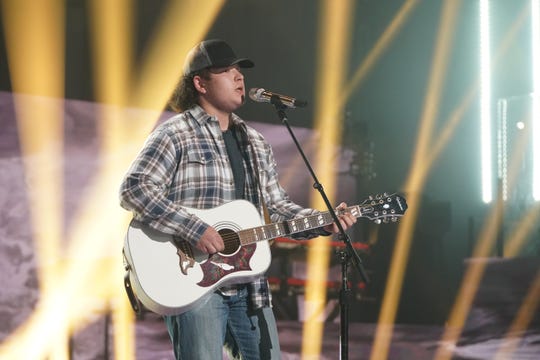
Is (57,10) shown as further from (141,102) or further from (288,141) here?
(288,141)

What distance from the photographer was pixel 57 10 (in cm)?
488

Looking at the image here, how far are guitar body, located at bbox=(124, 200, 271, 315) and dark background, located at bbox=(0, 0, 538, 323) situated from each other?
338 centimetres

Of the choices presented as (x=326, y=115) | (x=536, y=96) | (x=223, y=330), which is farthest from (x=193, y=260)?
(x=536, y=96)

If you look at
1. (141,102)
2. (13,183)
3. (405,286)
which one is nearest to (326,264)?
(405,286)

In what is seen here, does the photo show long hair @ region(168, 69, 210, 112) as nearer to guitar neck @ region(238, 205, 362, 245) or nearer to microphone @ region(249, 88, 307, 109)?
microphone @ region(249, 88, 307, 109)

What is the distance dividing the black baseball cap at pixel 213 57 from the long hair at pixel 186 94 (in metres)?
0.04

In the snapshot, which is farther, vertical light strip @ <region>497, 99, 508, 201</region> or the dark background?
vertical light strip @ <region>497, 99, 508, 201</region>

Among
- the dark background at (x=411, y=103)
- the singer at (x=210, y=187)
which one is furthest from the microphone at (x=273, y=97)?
the dark background at (x=411, y=103)

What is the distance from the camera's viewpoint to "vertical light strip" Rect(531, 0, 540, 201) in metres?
7.03

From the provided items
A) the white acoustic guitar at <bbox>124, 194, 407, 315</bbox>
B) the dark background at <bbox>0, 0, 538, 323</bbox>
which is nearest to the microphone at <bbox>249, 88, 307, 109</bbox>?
the white acoustic guitar at <bbox>124, 194, 407, 315</bbox>

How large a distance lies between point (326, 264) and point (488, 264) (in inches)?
65.9

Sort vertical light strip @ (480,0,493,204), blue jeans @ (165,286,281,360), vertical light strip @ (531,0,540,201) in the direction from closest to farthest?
blue jeans @ (165,286,281,360)
vertical light strip @ (531,0,540,201)
vertical light strip @ (480,0,493,204)

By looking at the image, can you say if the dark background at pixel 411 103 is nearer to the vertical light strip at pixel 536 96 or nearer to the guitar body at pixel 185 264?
the vertical light strip at pixel 536 96

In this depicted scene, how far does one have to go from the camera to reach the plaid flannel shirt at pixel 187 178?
2.69m
